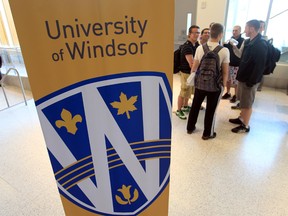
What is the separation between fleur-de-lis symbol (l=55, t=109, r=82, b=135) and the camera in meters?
0.88

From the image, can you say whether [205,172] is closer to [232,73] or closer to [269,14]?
[232,73]

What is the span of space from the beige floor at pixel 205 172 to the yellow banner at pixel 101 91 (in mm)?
917

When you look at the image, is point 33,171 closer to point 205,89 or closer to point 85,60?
point 85,60

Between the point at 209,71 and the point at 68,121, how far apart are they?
1824 millimetres

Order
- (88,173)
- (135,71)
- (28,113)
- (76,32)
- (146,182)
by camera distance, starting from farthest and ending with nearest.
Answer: (28,113) < (146,182) < (88,173) < (135,71) < (76,32)

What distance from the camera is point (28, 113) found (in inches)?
145

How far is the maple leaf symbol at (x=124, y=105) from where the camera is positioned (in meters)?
0.93

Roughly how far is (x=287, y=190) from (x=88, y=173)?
6.37ft

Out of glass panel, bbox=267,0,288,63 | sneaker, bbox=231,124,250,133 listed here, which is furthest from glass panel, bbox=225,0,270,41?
sneaker, bbox=231,124,250,133

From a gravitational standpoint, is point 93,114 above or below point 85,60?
below

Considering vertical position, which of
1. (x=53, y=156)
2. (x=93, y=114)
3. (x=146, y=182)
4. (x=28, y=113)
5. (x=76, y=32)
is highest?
(x=76, y=32)

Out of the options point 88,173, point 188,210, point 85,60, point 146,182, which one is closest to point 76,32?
point 85,60

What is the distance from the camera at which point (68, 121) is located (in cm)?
89

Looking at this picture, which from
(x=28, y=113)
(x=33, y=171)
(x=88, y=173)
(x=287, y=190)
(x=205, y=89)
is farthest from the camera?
(x=28, y=113)
